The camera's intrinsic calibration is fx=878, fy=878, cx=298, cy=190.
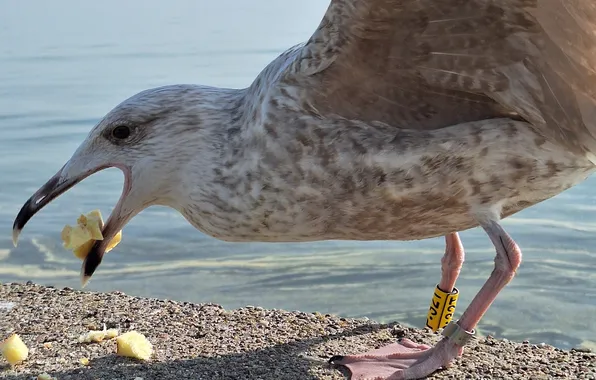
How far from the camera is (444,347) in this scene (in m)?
3.18

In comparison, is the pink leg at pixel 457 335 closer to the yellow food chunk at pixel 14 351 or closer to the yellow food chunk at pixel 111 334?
the yellow food chunk at pixel 111 334

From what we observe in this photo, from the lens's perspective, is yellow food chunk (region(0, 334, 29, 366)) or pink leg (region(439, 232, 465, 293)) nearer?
yellow food chunk (region(0, 334, 29, 366))

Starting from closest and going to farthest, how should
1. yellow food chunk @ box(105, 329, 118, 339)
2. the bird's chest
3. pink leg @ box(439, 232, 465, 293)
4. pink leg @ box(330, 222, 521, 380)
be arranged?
1. the bird's chest
2. pink leg @ box(330, 222, 521, 380)
3. yellow food chunk @ box(105, 329, 118, 339)
4. pink leg @ box(439, 232, 465, 293)

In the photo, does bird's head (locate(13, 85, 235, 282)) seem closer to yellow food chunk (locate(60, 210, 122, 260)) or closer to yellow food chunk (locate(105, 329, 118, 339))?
yellow food chunk (locate(60, 210, 122, 260))

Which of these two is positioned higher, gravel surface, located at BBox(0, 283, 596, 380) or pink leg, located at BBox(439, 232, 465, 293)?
pink leg, located at BBox(439, 232, 465, 293)

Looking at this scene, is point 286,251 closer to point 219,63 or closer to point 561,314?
point 561,314

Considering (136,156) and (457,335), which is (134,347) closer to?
(136,156)

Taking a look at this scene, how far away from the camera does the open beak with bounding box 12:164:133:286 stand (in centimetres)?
325

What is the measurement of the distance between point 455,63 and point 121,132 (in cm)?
126

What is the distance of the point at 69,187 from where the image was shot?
3.24 metres

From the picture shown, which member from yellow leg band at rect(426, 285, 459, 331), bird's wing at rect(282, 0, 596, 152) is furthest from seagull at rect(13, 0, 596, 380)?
yellow leg band at rect(426, 285, 459, 331)

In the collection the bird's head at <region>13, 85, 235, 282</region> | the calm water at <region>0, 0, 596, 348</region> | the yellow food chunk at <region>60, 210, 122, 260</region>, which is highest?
the bird's head at <region>13, 85, 235, 282</region>

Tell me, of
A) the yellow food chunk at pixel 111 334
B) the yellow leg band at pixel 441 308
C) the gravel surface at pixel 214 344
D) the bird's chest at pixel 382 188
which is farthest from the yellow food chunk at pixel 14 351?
the yellow leg band at pixel 441 308

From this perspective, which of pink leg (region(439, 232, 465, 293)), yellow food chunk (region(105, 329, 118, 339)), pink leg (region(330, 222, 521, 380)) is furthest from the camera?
pink leg (region(439, 232, 465, 293))
